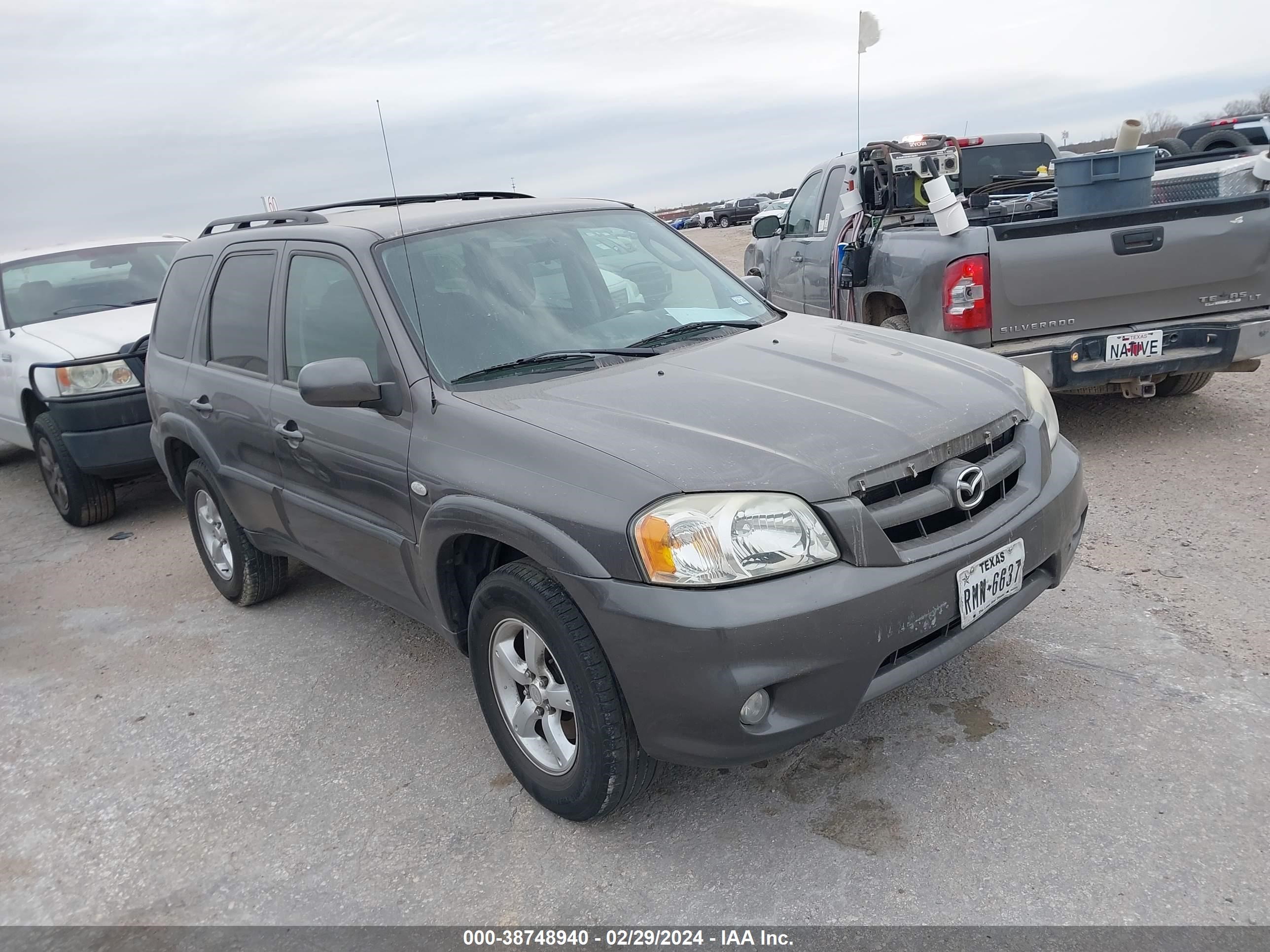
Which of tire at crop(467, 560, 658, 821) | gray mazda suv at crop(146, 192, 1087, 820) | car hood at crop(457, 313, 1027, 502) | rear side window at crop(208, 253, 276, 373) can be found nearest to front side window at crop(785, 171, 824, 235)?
gray mazda suv at crop(146, 192, 1087, 820)

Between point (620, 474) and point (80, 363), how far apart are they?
5.30 m

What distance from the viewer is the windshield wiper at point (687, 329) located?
11.7 feet

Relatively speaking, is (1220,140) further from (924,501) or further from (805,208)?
(924,501)

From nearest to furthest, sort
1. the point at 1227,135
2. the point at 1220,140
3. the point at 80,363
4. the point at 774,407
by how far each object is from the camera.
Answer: the point at 774,407 < the point at 80,363 < the point at 1227,135 < the point at 1220,140

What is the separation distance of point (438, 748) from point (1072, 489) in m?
2.28

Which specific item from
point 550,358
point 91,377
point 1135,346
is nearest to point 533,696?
point 550,358

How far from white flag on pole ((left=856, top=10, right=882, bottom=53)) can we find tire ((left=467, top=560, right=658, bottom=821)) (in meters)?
3.67

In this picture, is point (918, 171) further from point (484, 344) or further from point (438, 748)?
point (438, 748)

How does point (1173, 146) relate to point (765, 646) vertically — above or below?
above

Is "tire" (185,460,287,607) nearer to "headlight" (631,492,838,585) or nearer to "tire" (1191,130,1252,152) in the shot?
"headlight" (631,492,838,585)

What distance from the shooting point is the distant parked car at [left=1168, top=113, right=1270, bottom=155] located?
10.1 m

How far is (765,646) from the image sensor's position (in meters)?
2.42

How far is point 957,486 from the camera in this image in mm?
2748

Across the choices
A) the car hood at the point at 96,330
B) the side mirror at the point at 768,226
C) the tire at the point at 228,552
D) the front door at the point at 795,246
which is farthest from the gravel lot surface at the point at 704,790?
the side mirror at the point at 768,226
